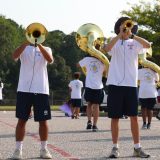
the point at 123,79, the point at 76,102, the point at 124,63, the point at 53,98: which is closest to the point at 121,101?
the point at 123,79

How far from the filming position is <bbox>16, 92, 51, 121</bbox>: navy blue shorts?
28.2 ft

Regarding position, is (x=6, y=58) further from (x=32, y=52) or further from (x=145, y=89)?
(x=32, y=52)

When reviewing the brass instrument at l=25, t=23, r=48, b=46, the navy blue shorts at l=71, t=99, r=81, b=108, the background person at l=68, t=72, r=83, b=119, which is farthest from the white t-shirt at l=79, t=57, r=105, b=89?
the navy blue shorts at l=71, t=99, r=81, b=108

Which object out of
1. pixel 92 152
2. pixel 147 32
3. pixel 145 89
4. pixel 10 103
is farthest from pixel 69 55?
pixel 92 152

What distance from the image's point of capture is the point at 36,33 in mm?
8781

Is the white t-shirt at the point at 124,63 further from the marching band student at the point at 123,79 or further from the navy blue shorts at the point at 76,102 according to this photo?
the navy blue shorts at the point at 76,102

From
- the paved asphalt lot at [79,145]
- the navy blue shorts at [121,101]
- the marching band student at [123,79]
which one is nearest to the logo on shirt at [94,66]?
the paved asphalt lot at [79,145]

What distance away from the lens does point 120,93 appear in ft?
29.1

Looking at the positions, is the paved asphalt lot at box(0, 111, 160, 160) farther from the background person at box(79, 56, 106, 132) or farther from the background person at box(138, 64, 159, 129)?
the background person at box(138, 64, 159, 129)

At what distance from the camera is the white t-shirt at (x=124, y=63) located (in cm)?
887

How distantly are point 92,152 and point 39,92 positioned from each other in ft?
4.59

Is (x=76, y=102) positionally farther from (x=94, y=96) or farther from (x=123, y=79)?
(x=123, y=79)

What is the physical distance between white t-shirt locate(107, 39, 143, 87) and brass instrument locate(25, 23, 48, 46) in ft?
3.51

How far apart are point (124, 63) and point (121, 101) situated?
0.57 metres
